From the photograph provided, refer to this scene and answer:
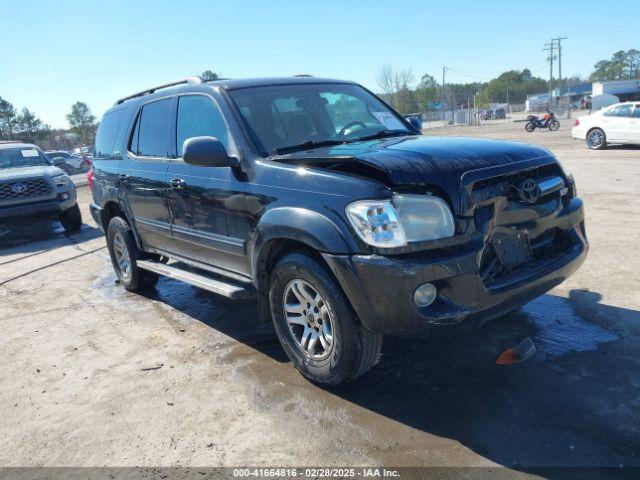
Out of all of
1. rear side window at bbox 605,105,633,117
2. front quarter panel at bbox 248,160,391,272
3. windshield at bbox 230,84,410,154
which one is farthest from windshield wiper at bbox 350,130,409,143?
rear side window at bbox 605,105,633,117

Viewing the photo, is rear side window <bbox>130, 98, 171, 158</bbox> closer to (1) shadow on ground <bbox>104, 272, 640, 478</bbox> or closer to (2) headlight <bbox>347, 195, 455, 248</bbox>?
(1) shadow on ground <bbox>104, 272, 640, 478</bbox>

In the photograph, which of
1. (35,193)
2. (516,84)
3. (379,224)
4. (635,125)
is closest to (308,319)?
(379,224)

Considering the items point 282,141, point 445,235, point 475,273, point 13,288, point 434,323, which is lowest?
point 13,288

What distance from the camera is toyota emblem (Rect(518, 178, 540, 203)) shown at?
3197mm

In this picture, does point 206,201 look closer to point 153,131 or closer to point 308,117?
point 308,117

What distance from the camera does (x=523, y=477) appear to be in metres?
2.46

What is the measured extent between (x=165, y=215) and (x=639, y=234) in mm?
5381

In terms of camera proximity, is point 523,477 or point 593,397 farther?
point 593,397

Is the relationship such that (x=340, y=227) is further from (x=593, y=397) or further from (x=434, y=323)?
(x=593, y=397)

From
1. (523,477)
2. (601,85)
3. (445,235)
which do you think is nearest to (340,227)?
(445,235)

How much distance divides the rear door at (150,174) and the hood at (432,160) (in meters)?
1.66

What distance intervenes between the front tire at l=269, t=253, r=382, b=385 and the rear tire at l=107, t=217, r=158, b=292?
2.64 metres

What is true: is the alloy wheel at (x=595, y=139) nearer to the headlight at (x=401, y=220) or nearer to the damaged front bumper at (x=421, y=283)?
the damaged front bumper at (x=421, y=283)

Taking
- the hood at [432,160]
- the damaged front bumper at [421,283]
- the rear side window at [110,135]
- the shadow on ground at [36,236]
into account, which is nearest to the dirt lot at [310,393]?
the damaged front bumper at [421,283]
